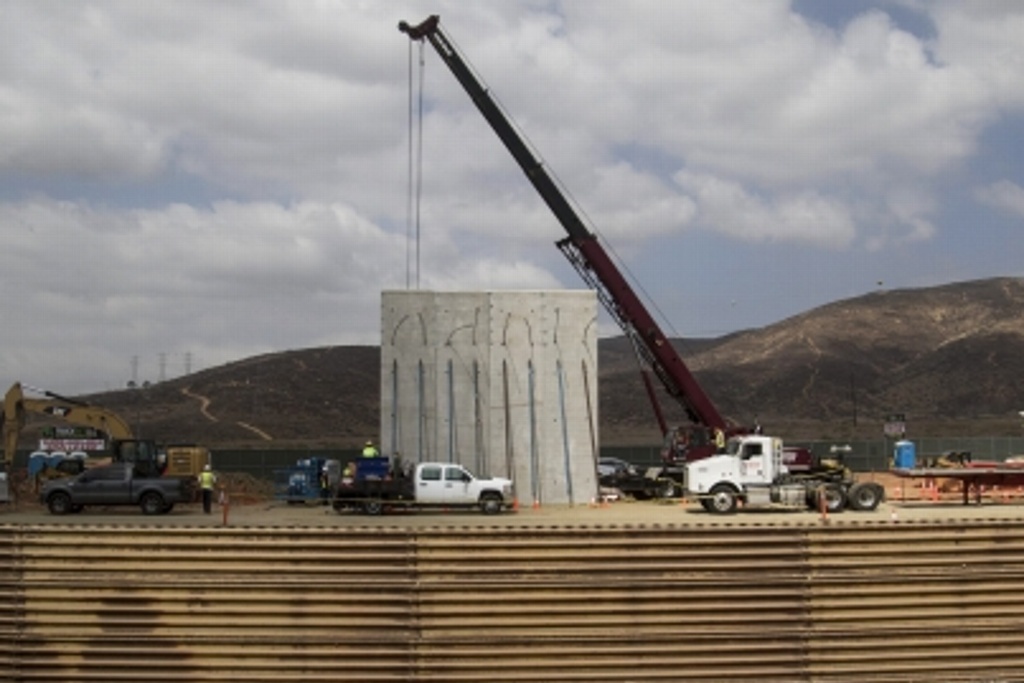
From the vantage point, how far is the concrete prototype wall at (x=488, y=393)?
34344mm

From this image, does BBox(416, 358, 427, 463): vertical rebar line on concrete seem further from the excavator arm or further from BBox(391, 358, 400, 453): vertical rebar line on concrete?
the excavator arm

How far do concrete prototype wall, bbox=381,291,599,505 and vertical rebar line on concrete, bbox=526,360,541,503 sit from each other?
0.03m

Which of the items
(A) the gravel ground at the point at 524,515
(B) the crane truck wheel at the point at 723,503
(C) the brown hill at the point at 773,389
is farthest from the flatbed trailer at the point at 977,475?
(C) the brown hill at the point at 773,389

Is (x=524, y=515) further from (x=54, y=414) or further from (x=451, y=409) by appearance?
(x=54, y=414)

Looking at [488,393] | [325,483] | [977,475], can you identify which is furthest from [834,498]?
[325,483]

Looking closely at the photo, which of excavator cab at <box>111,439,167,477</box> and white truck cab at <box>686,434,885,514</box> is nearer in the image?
white truck cab at <box>686,434,885,514</box>

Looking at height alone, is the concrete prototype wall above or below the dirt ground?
above

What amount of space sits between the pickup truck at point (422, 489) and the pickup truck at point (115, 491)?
519 cm

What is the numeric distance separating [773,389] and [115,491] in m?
104

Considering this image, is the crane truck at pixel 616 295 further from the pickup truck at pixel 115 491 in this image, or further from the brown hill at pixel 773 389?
the brown hill at pixel 773 389

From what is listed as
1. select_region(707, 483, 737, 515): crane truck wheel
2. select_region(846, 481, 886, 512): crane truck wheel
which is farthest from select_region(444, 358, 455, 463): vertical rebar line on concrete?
select_region(846, 481, 886, 512): crane truck wheel

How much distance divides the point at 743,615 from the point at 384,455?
21.0 metres

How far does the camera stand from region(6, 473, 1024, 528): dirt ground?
27.2 m

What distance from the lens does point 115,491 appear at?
32750 mm
